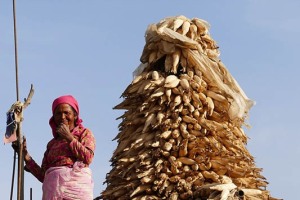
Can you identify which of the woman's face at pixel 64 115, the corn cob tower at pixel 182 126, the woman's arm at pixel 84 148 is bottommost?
the woman's arm at pixel 84 148

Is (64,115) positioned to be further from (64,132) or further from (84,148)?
(84,148)

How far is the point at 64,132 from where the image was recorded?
672 centimetres

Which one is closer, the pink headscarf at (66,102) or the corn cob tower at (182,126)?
the pink headscarf at (66,102)

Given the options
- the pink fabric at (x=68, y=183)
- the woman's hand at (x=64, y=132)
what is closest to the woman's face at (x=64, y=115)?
the woman's hand at (x=64, y=132)

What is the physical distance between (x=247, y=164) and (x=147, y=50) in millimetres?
1373

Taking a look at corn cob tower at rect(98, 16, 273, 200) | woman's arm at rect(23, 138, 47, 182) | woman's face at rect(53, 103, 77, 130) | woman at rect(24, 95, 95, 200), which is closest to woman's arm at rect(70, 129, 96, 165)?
woman at rect(24, 95, 95, 200)

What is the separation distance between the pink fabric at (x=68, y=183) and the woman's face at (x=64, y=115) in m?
0.30

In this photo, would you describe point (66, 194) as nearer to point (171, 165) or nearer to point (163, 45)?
point (171, 165)

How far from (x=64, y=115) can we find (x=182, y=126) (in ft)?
5.22

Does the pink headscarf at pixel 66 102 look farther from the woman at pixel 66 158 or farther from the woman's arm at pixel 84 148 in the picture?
the woman's arm at pixel 84 148

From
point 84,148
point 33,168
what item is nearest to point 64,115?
point 84,148

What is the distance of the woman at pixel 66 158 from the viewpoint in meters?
6.73

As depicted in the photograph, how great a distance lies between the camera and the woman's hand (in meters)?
6.71

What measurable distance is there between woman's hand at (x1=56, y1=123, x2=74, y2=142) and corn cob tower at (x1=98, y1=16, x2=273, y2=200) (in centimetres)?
143
